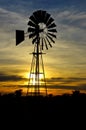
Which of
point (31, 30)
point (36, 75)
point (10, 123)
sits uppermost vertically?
point (31, 30)

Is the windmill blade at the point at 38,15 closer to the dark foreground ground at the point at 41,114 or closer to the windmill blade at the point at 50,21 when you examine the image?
the windmill blade at the point at 50,21

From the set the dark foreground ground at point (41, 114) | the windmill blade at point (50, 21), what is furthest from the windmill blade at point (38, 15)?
the dark foreground ground at point (41, 114)

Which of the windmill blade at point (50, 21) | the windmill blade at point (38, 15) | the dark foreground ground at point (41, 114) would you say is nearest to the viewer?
the dark foreground ground at point (41, 114)

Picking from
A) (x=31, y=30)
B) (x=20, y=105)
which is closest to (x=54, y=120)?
(x=20, y=105)

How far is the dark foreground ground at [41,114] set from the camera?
39.2 metres

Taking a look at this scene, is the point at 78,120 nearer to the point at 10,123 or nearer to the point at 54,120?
the point at 54,120

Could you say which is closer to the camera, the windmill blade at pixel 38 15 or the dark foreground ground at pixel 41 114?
the dark foreground ground at pixel 41 114

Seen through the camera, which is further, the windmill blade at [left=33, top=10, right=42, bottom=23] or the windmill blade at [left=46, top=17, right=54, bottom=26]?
the windmill blade at [left=46, top=17, right=54, bottom=26]

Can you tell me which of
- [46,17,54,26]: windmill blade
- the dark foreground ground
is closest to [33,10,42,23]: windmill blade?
[46,17,54,26]: windmill blade

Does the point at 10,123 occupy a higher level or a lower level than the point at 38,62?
lower

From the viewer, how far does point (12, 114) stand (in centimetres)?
4259

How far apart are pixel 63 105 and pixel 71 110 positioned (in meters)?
2.77

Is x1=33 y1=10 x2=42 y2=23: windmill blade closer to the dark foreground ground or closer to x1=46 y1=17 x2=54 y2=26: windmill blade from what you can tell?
x1=46 y1=17 x2=54 y2=26: windmill blade

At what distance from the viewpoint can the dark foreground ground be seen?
3925cm
